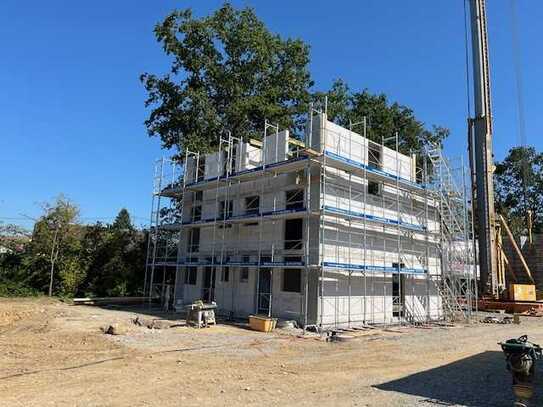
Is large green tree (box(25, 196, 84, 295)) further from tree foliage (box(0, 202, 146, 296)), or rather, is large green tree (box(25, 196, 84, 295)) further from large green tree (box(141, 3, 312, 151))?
large green tree (box(141, 3, 312, 151))

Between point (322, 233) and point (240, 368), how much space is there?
310 inches

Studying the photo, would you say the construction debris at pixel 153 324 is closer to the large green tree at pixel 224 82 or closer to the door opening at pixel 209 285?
the door opening at pixel 209 285

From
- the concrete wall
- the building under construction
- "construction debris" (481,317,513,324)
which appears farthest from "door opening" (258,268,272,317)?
"construction debris" (481,317,513,324)

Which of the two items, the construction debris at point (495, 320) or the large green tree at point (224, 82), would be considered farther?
the large green tree at point (224, 82)

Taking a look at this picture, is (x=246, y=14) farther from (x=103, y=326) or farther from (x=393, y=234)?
(x=103, y=326)

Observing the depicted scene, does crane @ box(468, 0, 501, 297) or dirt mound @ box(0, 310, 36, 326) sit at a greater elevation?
crane @ box(468, 0, 501, 297)

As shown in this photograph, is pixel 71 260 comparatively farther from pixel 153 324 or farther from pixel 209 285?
pixel 153 324

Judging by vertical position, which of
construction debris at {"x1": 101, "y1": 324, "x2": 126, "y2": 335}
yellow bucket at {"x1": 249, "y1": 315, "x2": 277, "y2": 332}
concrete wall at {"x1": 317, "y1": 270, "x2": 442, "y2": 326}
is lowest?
construction debris at {"x1": 101, "y1": 324, "x2": 126, "y2": 335}

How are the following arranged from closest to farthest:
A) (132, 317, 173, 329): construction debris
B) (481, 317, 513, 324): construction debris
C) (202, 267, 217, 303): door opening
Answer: (132, 317, 173, 329): construction debris
(481, 317, 513, 324): construction debris
(202, 267, 217, 303): door opening

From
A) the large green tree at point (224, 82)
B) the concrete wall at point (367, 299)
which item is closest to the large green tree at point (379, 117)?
the large green tree at point (224, 82)

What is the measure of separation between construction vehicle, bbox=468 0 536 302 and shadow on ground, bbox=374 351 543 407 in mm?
16497

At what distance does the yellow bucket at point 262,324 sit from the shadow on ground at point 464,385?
6.80 metres

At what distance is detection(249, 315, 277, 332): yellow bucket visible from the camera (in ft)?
53.8

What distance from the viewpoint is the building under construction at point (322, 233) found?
18.0 metres
